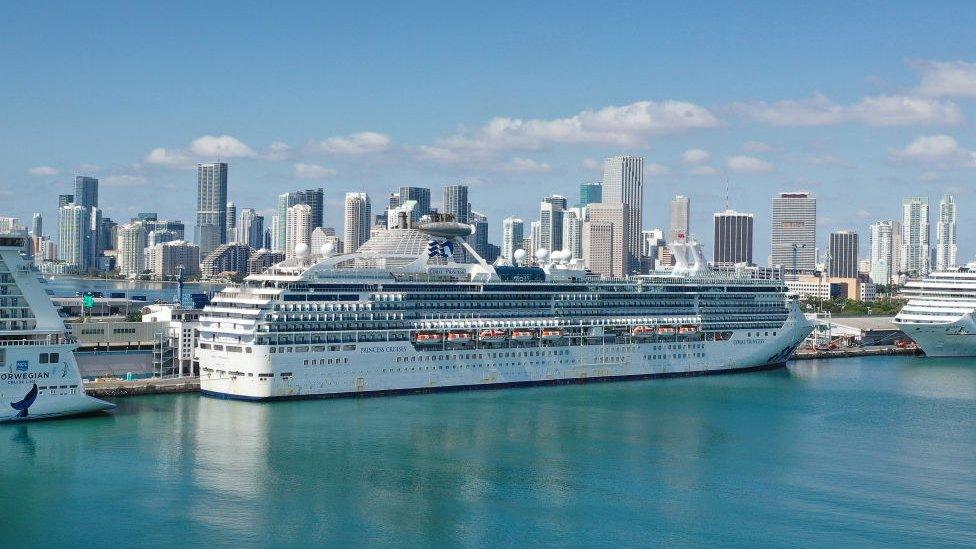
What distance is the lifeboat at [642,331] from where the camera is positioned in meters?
43.2

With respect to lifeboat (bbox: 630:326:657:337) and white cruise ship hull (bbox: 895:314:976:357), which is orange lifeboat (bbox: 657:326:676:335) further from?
white cruise ship hull (bbox: 895:314:976:357)

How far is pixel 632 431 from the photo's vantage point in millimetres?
31406

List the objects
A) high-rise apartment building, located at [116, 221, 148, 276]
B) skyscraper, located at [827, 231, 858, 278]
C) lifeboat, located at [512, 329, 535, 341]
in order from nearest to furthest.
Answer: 1. lifeboat, located at [512, 329, 535, 341]
2. skyscraper, located at [827, 231, 858, 278]
3. high-rise apartment building, located at [116, 221, 148, 276]

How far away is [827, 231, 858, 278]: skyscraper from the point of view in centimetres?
16550

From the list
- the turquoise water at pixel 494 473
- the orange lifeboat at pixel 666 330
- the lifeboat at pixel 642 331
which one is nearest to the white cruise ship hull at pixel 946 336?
the orange lifeboat at pixel 666 330

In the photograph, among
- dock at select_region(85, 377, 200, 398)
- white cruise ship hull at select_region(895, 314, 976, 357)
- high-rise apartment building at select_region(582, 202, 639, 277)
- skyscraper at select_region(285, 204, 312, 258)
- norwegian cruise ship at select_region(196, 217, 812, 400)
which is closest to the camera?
norwegian cruise ship at select_region(196, 217, 812, 400)

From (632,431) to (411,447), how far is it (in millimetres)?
6634

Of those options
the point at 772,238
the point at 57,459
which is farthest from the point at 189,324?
the point at 772,238

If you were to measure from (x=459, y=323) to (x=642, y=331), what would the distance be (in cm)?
859

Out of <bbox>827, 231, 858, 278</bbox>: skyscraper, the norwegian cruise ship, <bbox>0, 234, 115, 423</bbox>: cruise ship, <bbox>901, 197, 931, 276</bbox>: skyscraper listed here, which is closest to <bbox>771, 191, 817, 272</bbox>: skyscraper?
<bbox>827, 231, 858, 278</bbox>: skyscraper

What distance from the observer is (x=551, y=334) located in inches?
1606

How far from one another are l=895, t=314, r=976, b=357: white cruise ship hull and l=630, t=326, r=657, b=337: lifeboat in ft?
57.6

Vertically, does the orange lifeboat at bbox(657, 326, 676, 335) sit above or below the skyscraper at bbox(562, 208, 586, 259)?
below

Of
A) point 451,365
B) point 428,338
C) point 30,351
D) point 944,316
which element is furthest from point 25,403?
point 944,316
